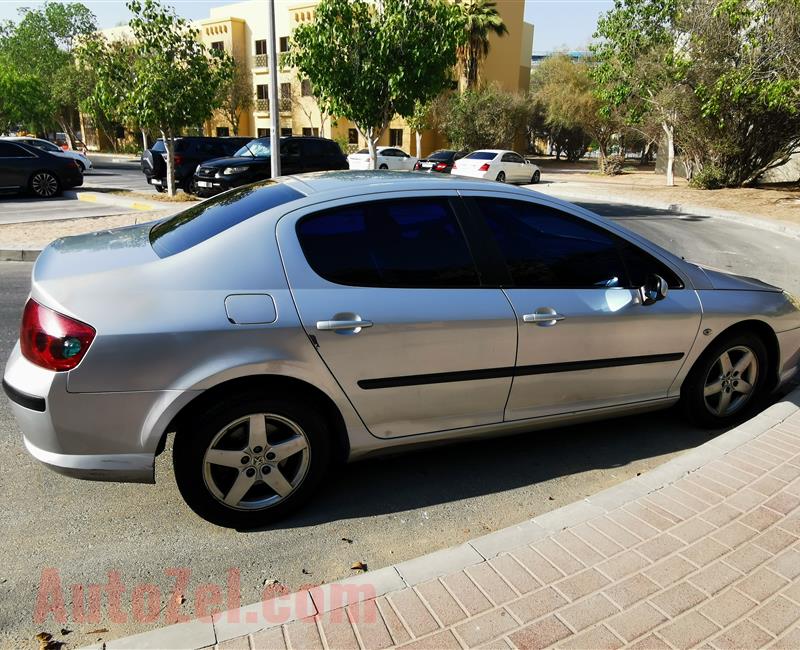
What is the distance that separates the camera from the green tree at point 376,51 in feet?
45.9

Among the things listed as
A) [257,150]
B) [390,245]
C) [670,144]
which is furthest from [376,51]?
[670,144]

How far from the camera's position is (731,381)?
4219mm

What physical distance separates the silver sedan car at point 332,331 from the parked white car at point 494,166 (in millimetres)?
21537

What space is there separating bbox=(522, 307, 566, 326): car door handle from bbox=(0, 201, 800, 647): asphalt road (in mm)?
944

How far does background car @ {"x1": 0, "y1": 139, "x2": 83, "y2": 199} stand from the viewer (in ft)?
53.9

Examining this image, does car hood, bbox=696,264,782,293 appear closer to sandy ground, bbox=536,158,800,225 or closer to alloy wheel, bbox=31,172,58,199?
sandy ground, bbox=536,158,800,225

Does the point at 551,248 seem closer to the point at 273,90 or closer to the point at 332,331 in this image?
the point at 332,331

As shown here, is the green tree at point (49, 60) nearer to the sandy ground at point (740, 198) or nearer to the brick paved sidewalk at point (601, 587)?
the sandy ground at point (740, 198)

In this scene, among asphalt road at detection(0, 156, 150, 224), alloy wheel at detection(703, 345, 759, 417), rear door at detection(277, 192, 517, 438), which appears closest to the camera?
rear door at detection(277, 192, 517, 438)

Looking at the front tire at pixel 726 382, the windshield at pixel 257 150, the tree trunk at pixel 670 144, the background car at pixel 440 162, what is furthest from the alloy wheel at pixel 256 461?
the tree trunk at pixel 670 144

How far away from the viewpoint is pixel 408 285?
10.4 ft

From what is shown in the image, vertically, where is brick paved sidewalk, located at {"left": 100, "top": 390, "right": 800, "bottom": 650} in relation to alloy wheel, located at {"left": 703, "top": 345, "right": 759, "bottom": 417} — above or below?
below

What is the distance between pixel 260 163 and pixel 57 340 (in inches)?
572

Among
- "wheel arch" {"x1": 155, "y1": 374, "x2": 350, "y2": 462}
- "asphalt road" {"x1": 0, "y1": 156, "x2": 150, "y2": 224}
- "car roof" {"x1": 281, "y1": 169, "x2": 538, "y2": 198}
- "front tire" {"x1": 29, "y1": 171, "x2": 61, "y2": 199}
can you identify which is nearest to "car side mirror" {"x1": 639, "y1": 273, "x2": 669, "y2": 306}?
"car roof" {"x1": 281, "y1": 169, "x2": 538, "y2": 198}
